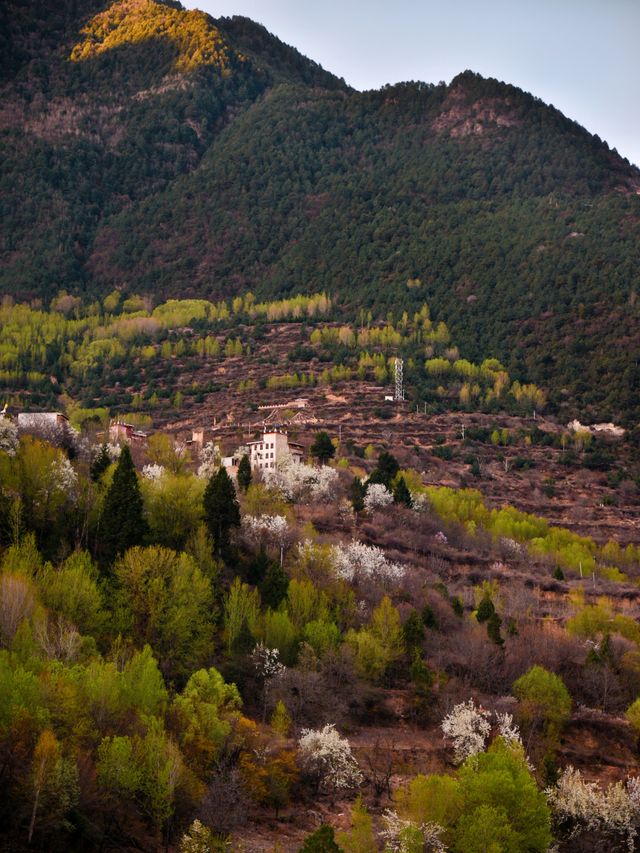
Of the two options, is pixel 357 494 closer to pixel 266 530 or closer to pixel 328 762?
pixel 266 530

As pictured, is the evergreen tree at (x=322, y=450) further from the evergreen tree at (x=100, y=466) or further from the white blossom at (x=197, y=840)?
the white blossom at (x=197, y=840)

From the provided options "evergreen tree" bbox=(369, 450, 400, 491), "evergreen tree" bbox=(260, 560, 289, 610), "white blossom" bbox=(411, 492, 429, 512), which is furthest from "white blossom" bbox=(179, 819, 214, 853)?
"evergreen tree" bbox=(369, 450, 400, 491)

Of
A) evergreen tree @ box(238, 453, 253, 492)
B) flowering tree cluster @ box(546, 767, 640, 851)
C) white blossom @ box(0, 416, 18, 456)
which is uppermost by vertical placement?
white blossom @ box(0, 416, 18, 456)

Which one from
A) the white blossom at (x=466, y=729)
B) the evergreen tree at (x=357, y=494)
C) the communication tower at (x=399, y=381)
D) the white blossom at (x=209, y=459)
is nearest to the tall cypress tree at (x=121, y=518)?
the white blossom at (x=466, y=729)

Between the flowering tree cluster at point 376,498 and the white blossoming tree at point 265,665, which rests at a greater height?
the flowering tree cluster at point 376,498

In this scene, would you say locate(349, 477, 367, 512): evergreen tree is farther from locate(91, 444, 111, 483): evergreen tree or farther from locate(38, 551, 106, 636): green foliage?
locate(38, 551, 106, 636): green foliage
